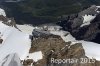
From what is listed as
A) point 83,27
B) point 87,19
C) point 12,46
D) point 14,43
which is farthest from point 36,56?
point 87,19

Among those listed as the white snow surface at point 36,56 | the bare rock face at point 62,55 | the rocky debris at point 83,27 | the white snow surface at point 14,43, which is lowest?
the rocky debris at point 83,27

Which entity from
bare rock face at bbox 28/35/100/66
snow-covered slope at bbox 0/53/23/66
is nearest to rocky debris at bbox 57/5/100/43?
bare rock face at bbox 28/35/100/66

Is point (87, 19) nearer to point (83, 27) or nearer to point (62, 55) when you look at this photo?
point (83, 27)

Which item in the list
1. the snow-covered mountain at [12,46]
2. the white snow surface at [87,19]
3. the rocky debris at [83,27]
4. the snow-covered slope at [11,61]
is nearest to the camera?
the snow-covered slope at [11,61]

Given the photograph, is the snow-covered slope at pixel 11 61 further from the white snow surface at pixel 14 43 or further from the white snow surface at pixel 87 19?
the white snow surface at pixel 87 19

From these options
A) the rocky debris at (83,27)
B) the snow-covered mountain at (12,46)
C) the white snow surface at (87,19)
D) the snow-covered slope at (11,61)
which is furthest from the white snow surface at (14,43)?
the white snow surface at (87,19)

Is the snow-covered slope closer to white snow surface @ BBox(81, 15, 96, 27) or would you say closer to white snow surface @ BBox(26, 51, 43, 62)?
white snow surface @ BBox(26, 51, 43, 62)
